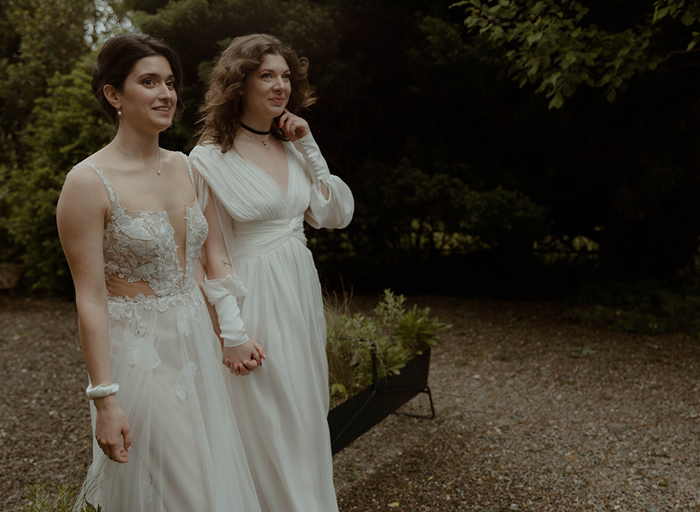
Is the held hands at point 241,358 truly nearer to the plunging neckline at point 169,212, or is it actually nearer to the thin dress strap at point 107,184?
the plunging neckline at point 169,212

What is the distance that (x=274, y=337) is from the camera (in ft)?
7.35

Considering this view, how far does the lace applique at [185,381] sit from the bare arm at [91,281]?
19 centimetres

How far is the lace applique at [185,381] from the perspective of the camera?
179 cm

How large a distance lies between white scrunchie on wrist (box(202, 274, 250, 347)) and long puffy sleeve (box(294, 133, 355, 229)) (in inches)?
22.5

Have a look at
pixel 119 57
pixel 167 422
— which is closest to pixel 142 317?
pixel 167 422

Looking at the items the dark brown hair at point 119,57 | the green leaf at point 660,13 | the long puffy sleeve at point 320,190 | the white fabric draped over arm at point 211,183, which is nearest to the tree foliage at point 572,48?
the green leaf at point 660,13

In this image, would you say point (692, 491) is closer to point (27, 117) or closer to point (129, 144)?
point (129, 144)

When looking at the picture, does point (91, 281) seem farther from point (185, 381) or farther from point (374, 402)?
point (374, 402)

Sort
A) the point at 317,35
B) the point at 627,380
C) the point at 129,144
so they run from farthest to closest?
the point at 317,35
the point at 627,380
the point at 129,144

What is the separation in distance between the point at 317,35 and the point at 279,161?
3.83m

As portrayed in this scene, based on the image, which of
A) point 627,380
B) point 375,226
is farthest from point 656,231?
point 375,226

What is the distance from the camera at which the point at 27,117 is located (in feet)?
32.5

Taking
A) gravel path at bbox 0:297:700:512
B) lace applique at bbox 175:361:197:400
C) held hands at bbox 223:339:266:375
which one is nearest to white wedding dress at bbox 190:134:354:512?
held hands at bbox 223:339:266:375

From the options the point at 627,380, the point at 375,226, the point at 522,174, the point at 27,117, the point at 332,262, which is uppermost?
the point at 27,117
